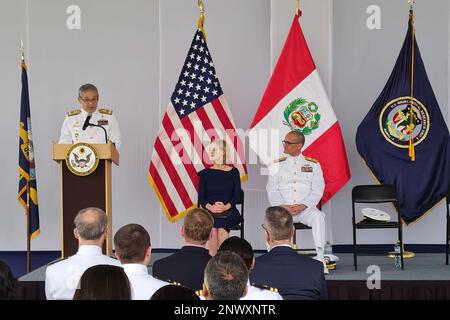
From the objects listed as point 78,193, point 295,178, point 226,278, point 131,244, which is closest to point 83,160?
point 78,193

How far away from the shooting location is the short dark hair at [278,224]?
11.6ft

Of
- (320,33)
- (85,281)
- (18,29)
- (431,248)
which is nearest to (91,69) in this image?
(18,29)

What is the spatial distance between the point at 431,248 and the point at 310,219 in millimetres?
2181

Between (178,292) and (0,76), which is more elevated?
(0,76)

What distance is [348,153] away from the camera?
7719 mm

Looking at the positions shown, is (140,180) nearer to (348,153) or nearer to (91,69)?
(91,69)

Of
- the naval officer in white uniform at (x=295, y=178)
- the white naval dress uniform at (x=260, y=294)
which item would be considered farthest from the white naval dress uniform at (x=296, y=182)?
the white naval dress uniform at (x=260, y=294)

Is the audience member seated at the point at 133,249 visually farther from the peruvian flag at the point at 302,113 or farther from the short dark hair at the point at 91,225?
the peruvian flag at the point at 302,113

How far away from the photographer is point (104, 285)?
2164mm

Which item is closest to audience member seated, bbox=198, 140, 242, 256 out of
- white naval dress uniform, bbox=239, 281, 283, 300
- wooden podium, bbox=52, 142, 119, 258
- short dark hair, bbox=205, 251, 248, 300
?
wooden podium, bbox=52, 142, 119, 258

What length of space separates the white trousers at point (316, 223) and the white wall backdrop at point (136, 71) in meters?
1.58

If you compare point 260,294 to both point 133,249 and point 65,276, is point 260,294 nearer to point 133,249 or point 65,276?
point 133,249
